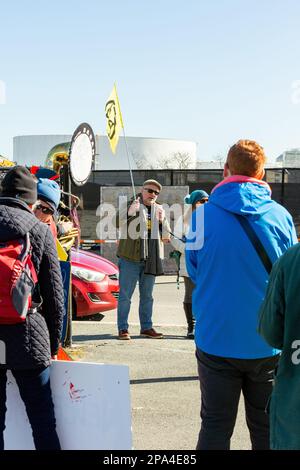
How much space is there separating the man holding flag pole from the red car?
1113 mm

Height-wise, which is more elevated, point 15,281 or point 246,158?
point 246,158

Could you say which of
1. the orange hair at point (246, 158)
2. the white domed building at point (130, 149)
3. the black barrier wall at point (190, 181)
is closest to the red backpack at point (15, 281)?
the orange hair at point (246, 158)

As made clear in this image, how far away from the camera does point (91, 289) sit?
807 cm

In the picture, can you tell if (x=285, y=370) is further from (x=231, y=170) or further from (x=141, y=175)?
(x=141, y=175)

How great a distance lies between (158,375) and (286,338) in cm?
354

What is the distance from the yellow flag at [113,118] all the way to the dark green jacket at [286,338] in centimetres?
617

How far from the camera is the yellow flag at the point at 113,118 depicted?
8125 millimetres

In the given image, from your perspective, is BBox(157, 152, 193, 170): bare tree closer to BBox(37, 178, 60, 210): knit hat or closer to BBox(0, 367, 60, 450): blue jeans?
BBox(37, 178, 60, 210): knit hat

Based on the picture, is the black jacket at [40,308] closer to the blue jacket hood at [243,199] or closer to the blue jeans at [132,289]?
the blue jacket hood at [243,199]

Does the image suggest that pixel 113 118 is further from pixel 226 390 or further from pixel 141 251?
pixel 226 390

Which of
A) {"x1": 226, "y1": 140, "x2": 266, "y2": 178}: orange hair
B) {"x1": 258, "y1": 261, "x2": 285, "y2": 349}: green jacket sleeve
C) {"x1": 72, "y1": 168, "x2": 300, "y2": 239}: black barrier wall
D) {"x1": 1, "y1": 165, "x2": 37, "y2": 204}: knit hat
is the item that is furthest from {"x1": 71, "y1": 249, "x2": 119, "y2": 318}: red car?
{"x1": 72, "y1": 168, "x2": 300, "y2": 239}: black barrier wall

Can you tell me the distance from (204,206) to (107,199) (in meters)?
12.0

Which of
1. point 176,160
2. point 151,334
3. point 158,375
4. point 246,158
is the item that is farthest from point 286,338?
point 176,160

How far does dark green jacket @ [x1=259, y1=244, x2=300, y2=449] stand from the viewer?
7.06 feet
